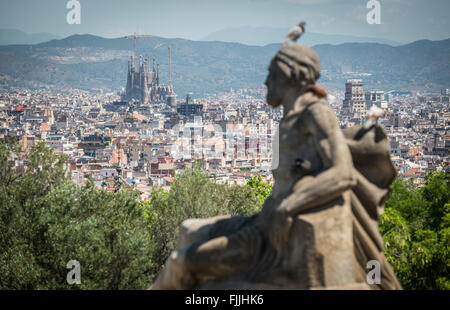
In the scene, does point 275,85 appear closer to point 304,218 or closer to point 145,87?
point 304,218

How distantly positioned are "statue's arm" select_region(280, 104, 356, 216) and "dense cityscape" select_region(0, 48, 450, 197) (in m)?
24.9

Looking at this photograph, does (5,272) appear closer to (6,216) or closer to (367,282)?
(6,216)

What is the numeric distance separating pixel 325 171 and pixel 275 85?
67 centimetres

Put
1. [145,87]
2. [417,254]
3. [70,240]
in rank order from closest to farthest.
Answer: [70,240], [417,254], [145,87]

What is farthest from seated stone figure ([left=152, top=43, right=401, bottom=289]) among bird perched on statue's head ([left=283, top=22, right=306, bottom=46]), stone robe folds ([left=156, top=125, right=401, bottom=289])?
bird perched on statue's head ([left=283, top=22, right=306, bottom=46])

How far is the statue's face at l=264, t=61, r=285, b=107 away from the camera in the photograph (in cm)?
372

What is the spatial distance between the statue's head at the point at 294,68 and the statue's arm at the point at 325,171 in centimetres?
22

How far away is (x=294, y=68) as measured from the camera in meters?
3.65

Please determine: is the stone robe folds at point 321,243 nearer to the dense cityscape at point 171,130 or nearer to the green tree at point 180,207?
the green tree at point 180,207

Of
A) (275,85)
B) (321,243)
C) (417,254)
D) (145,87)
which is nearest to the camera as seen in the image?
(321,243)

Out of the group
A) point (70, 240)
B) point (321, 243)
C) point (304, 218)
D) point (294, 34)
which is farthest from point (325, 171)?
point (70, 240)

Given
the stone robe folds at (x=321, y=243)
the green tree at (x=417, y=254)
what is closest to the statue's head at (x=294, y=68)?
the stone robe folds at (x=321, y=243)

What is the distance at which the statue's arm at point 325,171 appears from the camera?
3371 millimetres
